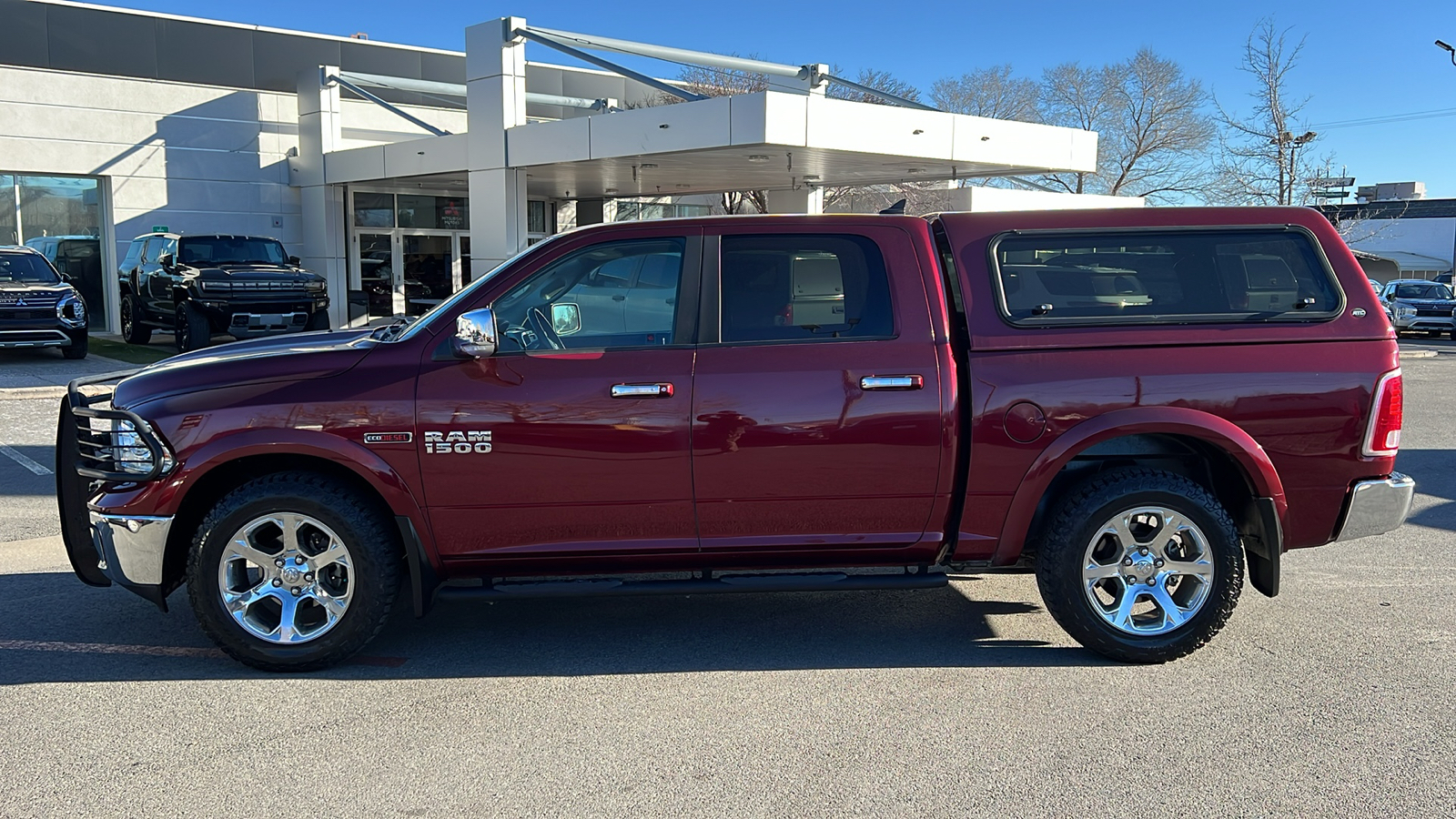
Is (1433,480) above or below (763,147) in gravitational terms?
below

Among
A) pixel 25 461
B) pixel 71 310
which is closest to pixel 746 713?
pixel 25 461

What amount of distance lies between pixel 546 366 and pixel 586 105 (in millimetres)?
24315

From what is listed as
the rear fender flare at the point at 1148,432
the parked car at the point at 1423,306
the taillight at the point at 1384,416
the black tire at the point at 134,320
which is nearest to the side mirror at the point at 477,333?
the rear fender flare at the point at 1148,432

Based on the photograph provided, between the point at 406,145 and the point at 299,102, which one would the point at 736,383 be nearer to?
the point at 406,145

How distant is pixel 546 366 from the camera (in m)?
4.55

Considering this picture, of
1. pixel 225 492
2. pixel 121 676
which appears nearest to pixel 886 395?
pixel 225 492

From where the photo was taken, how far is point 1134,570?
4.76 metres

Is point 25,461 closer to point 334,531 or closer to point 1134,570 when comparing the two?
point 334,531

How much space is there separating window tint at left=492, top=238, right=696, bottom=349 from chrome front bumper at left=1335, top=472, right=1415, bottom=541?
298 cm

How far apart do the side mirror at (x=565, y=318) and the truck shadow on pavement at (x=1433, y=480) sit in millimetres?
5957

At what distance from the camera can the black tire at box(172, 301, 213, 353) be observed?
17109 millimetres

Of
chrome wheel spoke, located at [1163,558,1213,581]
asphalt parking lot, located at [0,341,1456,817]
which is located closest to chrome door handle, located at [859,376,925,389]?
asphalt parking lot, located at [0,341,1456,817]

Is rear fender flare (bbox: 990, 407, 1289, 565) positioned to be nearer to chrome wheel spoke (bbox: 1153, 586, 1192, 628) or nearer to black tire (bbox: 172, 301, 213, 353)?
chrome wheel spoke (bbox: 1153, 586, 1192, 628)

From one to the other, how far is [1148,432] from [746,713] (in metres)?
2.04
